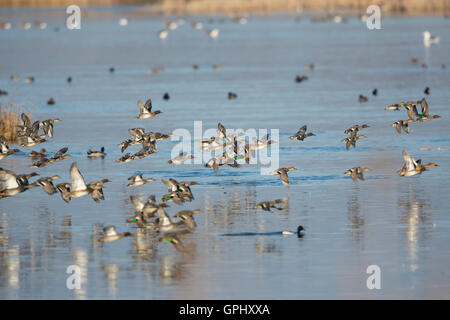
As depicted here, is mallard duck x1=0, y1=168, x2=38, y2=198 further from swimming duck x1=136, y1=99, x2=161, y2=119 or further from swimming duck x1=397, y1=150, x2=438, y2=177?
swimming duck x1=397, y1=150, x2=438, y2=177

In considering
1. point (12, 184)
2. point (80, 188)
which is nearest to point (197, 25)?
point (12, 184)

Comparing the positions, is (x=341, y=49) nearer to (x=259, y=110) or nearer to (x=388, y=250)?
(x=259, y=110)

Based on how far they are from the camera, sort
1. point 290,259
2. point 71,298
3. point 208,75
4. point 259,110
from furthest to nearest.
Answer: point 208,75, point 259,110, point 290,259, point 71,298

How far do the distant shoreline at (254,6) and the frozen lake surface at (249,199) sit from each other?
5591 centimetres

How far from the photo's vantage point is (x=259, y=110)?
36844mm

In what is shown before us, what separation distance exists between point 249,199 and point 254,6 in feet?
336

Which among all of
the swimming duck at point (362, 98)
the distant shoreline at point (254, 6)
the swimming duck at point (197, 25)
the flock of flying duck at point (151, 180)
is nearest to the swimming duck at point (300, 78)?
the swimming duck at point (362, 98)

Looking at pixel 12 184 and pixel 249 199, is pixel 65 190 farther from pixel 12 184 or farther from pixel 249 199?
pixel 249 199

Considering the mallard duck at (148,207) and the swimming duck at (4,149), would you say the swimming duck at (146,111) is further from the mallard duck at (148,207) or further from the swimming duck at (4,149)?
the mallard duck at (148,207)

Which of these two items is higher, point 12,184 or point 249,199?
point 12,184

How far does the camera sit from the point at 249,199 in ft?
69.6

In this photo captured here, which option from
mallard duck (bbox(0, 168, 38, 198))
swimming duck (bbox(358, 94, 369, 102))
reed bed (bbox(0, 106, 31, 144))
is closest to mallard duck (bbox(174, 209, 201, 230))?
mallard duck (bbox(0, 168, 38, 198))

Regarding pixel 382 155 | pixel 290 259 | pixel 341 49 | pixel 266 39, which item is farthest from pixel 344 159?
pixel 266 39

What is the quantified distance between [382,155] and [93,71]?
32.9 metres
